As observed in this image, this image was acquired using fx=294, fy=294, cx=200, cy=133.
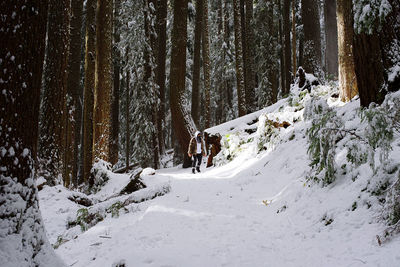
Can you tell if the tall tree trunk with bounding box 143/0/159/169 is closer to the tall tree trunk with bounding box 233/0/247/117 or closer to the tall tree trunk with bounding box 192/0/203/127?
the tall tree trunk with bounding box 192/0/203/127

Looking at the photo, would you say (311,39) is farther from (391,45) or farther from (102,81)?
(102,81)

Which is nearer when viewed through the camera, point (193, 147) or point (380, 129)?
point (380, 129)

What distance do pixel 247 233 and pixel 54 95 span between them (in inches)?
248

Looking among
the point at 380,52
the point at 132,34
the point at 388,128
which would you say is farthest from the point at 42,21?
the point at 132,34

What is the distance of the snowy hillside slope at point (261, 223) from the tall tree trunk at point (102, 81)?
2.41m

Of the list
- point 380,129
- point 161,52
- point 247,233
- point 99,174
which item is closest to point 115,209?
point 247,233

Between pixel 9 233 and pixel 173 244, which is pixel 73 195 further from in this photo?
pixel 9 233

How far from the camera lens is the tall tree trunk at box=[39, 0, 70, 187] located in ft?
→ 25.2

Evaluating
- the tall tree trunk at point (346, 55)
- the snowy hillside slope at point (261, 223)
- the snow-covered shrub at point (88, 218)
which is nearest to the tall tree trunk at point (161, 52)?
the snowy hillside slope at point (261, 223)

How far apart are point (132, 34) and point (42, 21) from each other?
1371 centimetres

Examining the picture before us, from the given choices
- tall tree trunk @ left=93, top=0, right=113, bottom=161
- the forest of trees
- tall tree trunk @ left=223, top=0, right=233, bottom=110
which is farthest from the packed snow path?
tall tree trunk @ left=223, top=0, right=233, bottom=110

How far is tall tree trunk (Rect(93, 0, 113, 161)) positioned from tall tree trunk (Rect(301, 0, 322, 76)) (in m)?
7.05

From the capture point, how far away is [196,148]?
11.4 meters

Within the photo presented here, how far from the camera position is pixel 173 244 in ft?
12.3
